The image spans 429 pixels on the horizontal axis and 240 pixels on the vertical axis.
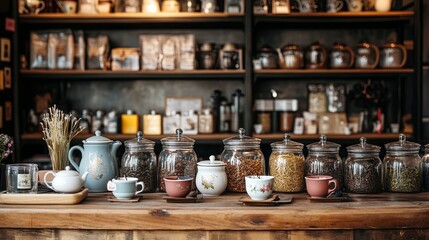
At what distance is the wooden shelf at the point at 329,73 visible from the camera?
426 centimetres

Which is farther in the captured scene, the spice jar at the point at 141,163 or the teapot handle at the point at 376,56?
the teapot handle at the point at 376,56

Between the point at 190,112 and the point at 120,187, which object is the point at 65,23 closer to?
the point at 190,112

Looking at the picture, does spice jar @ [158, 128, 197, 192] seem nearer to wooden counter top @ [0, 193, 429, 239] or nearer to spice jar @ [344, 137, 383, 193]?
wooden counter top @ [0, 193, 429, 239]

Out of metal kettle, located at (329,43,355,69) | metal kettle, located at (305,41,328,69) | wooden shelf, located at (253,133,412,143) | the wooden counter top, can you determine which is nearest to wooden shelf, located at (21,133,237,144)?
wooden shelf, located at (253,133,412,143)

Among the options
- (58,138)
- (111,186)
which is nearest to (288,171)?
(111,186)

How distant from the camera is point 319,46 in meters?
4.32

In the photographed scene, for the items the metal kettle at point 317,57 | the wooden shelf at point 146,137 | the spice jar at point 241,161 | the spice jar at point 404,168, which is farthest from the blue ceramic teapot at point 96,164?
the metal kettle at point 317,57

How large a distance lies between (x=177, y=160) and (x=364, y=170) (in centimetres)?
74

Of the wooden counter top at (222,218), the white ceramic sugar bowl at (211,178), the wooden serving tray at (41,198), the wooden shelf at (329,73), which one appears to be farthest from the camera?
the wooden shelf at (329,73)

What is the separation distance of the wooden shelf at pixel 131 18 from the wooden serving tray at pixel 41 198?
7.84 feet

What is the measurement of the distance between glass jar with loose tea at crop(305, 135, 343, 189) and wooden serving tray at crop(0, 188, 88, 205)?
91cm

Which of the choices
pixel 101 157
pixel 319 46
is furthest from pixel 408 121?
pixel 101 157

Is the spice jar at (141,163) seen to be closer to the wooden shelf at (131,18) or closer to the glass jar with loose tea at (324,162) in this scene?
the glass jar with loose tea at (324,162)

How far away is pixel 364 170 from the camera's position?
228 centimetres
